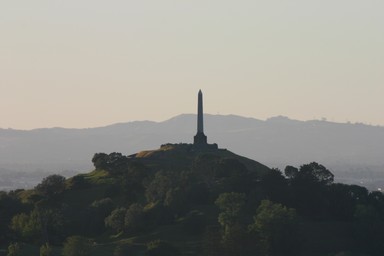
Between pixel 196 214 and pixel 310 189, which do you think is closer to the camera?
pixel 196 214

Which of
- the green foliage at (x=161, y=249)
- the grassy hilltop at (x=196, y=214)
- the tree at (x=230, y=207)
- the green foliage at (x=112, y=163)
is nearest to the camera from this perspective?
the green foliage at (x=161, y=249)

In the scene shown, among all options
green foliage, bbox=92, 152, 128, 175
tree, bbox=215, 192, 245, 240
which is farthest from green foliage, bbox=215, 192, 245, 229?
green foliage, bbox=92, 152, 128, 175

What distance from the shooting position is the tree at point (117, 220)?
136m

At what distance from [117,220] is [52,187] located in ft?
92.7

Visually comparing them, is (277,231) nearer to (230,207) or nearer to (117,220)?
(230,207)

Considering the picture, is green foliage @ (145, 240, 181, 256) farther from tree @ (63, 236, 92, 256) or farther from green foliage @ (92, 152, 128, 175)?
green foliage @ (92, 152, 128, 175)

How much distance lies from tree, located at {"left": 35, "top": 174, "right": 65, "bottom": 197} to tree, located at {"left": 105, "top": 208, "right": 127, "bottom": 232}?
81.5ft

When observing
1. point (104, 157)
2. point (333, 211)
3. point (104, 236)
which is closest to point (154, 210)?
point (104, 236)

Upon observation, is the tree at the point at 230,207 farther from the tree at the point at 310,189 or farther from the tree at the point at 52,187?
the tree at the point at 52,187

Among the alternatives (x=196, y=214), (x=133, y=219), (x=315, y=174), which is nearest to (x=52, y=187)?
(x=133, y=219)

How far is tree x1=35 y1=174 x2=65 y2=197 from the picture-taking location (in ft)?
524

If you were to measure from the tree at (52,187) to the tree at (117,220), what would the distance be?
2483 centimetres

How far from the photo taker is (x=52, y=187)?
160 m

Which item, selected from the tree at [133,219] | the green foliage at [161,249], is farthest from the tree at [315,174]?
the green foliage at [161,249]
